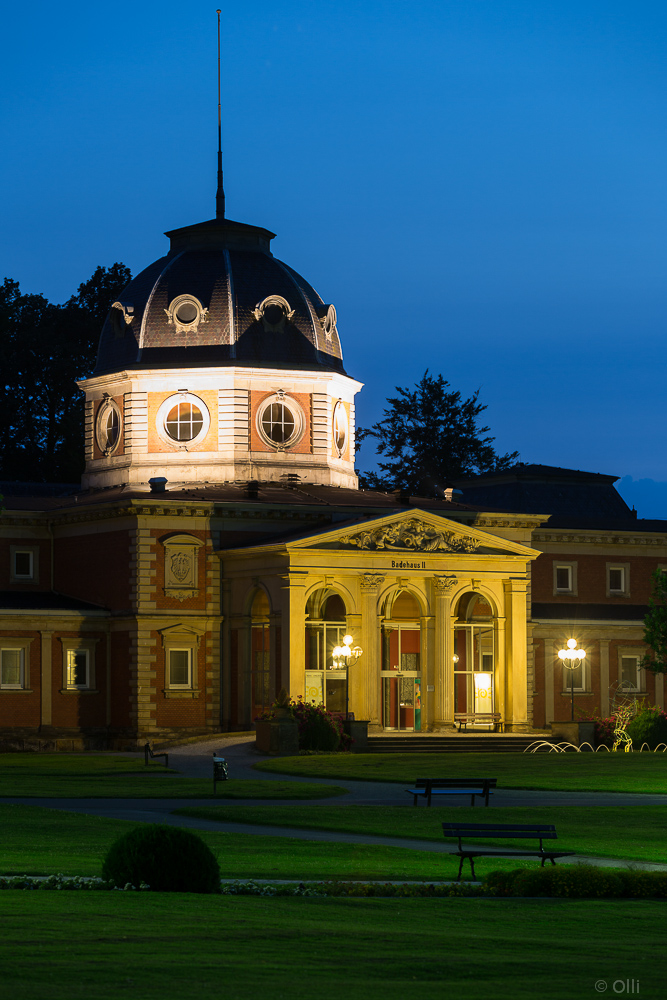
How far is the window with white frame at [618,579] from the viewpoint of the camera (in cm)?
8412

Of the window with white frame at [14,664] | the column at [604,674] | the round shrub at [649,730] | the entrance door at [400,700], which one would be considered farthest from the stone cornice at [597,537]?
the window with white frame at [14,664]

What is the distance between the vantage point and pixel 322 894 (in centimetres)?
2236

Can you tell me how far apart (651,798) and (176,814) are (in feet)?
42.5

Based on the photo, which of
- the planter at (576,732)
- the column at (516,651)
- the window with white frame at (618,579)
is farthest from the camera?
the window with white frame at (618,579)

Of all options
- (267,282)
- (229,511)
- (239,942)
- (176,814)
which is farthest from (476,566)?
(239,942)

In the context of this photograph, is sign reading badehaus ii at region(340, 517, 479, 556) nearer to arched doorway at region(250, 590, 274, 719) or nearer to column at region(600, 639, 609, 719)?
arched doorway at region(250, 590, 274, 719)

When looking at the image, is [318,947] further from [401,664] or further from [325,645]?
[401,664]

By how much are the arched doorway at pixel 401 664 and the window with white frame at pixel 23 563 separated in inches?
598

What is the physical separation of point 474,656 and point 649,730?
959 cm

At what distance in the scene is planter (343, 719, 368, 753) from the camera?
6131cm

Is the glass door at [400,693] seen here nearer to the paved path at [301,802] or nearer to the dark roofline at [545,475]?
the paved path at [301,802]

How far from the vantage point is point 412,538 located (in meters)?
67.4

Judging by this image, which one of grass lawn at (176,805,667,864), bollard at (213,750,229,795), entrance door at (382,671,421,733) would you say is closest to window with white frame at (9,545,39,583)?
entrance door at (382,671,421,733)

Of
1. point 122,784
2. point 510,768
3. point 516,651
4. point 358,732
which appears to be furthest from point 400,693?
point 122,784
